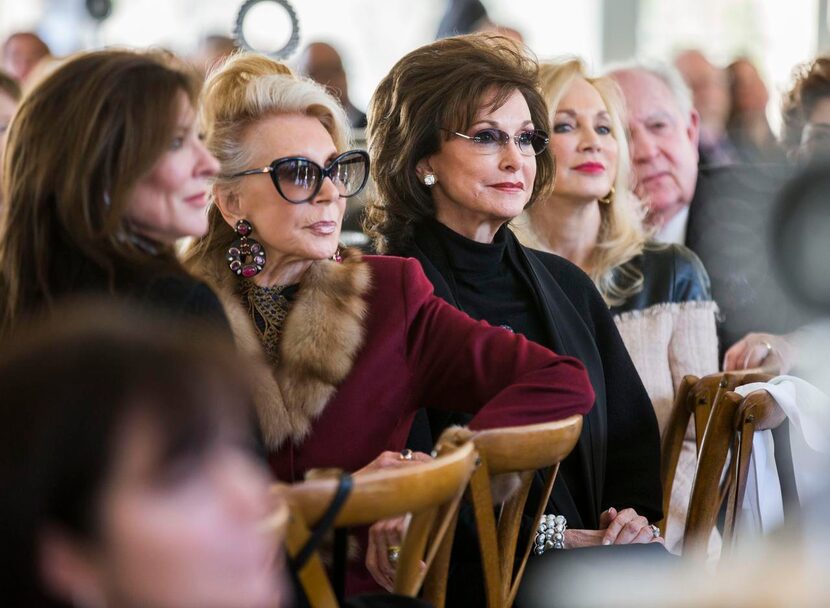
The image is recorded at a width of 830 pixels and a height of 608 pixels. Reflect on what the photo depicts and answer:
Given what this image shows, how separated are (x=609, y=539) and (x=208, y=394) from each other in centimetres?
153

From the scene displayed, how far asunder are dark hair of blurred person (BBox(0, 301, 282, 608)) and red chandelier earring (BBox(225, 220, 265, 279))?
47.5 inches

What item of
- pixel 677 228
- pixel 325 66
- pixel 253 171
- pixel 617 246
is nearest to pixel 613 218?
pixel 617 246

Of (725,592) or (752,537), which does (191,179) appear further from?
(752,537)

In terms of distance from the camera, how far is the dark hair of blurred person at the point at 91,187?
1675 millimetres

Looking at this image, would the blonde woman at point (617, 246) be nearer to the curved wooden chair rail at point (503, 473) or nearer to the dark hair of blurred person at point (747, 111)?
the curved wooden chair rail at point (503, 473)

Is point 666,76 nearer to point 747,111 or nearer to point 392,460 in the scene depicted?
point 392,460

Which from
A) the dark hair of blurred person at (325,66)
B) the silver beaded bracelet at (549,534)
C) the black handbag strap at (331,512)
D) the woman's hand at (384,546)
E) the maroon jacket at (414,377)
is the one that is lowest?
the silver beaded bracelet at (549,534)

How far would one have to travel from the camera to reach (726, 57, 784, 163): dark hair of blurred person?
6362 mm

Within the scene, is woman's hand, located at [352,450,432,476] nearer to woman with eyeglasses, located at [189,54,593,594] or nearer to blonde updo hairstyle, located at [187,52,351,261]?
woman with eyeglasses, located at [189,54,593,594]

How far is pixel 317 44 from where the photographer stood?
21.0 feet

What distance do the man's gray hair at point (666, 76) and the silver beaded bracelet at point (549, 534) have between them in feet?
6.78

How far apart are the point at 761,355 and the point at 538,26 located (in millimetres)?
5936

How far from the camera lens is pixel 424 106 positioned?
110 inches

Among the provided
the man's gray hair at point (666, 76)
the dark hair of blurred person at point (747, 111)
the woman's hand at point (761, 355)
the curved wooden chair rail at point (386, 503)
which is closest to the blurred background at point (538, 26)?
the dark hair of blurred person at point (747, 111)
